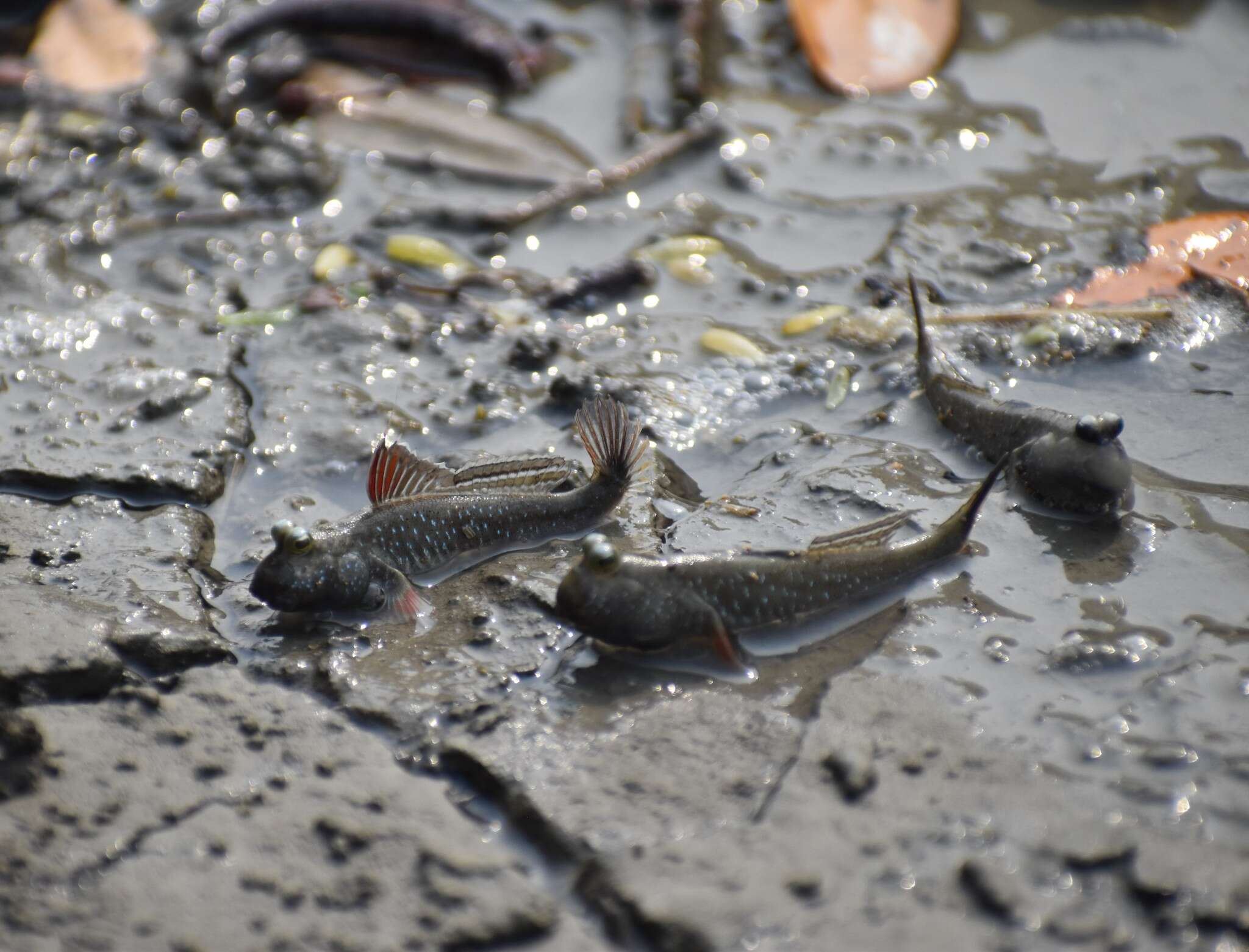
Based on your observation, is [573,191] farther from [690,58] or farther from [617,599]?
[617,599]

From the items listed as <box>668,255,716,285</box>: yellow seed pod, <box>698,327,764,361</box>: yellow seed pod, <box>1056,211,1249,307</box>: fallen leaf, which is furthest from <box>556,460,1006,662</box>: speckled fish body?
<box>668,255,716,285</box>: yellow seed pod

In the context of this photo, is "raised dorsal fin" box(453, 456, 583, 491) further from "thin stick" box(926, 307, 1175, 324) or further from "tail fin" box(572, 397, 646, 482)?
"thin stick" box(926, 307, 1175, 324)

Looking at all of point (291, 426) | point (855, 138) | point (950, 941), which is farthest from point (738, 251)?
point (950, 941)

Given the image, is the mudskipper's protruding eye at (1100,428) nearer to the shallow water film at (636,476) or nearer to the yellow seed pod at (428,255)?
the shallow water film at (636,476)

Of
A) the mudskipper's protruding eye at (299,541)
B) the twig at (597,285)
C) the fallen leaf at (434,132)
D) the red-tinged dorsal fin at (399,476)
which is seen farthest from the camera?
the fallen leaf at (434,132)

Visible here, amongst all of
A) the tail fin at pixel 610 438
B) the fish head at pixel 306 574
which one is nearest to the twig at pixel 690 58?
the tail fin at pixel 610 438

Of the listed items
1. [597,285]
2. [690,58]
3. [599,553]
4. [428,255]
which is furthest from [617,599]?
[690,58]
